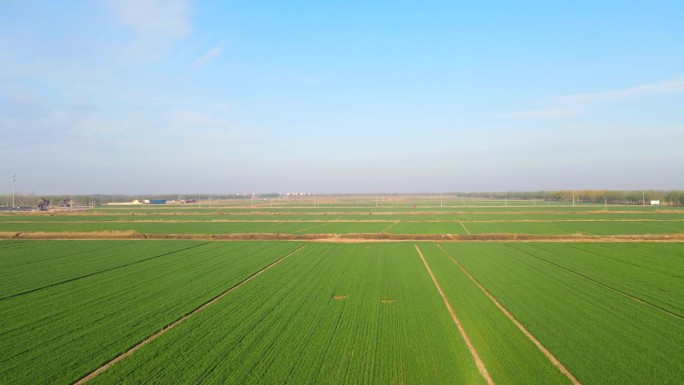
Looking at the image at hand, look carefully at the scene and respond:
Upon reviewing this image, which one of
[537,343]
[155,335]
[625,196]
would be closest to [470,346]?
[537,343]

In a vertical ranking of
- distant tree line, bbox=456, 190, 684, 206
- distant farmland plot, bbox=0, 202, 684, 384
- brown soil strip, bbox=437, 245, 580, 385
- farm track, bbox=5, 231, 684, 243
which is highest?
distant tree line, bbox=456, 190, 684, 206

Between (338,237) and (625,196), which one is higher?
(625,196)

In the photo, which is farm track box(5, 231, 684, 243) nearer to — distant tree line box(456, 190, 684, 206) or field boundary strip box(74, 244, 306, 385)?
field boundary strip box(74, 244, 306, 385)

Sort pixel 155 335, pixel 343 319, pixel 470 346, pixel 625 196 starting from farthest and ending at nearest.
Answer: pixel 625 196 < pixel 343 319 < pixel 155 335 < pixel 470 346

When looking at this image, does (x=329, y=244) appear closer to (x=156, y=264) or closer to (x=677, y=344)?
(x=156, y=264)

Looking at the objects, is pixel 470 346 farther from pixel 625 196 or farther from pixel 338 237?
pixel 625 196

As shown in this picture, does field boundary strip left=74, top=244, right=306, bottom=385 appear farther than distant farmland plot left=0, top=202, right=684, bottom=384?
No

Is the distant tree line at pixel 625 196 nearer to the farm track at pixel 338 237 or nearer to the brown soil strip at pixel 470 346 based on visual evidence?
the farm track at pixel 338 237

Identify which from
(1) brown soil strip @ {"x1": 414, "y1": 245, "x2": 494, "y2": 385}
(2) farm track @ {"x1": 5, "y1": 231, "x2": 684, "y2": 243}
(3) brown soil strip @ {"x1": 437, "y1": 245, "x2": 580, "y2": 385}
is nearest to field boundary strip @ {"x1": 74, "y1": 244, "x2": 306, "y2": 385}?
(1) brown soil strip @ {"x1": 414, "y1": 245, "x2": 494, "y2": 385}

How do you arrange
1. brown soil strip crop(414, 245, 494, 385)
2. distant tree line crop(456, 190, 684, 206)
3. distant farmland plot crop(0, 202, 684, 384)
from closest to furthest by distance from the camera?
brown soil strip crop(414, 245, 494, 385)
distant farmland plot crop(0, 202, 684, 384)
distant tree line crop(456, 190, 684, 206)

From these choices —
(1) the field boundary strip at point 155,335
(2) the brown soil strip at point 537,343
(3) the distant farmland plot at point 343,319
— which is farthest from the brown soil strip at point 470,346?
(1) the field boundary strip at point 155,335

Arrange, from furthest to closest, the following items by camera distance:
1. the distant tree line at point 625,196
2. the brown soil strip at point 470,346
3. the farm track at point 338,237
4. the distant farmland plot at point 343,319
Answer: the distant tree line at point 625,196 < the farm track at point 338,237 < the distant farmland plot at point 343,319 < the brown soil strip at point 470,346

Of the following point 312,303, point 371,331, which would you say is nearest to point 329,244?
point 312,303
